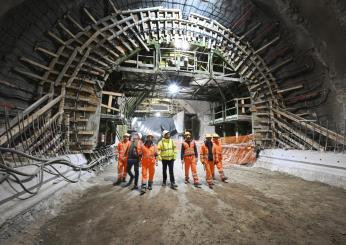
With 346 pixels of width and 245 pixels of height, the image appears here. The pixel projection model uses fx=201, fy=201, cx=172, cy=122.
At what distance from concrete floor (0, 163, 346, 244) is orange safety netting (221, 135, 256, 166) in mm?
5636

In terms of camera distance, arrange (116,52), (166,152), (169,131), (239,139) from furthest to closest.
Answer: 1. (239,139)
2. (116,52)
3. (169,131)
4. (166,152)

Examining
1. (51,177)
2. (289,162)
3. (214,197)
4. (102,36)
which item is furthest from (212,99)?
(51,177)

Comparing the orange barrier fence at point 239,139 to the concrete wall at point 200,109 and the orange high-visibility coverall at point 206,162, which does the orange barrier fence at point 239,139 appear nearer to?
the concrete wall at point 200,109

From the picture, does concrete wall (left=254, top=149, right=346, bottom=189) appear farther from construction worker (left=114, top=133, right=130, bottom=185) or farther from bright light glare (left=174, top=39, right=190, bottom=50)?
bright light glare (left=174, top=39, right=190, bottom=50)

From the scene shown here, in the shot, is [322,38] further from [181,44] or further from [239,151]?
[239,151]

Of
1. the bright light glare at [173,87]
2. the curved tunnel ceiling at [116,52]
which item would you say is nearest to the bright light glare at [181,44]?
the curved tunnel ceiling at [116,52]

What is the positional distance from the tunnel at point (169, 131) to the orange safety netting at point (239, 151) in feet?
0.31

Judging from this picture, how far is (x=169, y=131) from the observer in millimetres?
9828

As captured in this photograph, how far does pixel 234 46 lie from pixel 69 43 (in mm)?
8649

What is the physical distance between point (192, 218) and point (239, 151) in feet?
32.0

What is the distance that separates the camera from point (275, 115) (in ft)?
36.1

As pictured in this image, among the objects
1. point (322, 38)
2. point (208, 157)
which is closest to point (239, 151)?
point (208, 157)

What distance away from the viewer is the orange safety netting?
11.8m

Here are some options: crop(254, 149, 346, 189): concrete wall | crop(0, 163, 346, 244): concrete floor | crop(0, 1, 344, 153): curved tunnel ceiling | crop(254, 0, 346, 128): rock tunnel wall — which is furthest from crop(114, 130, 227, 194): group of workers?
crop(254, 0, 346, 128): rock tunnel wall
